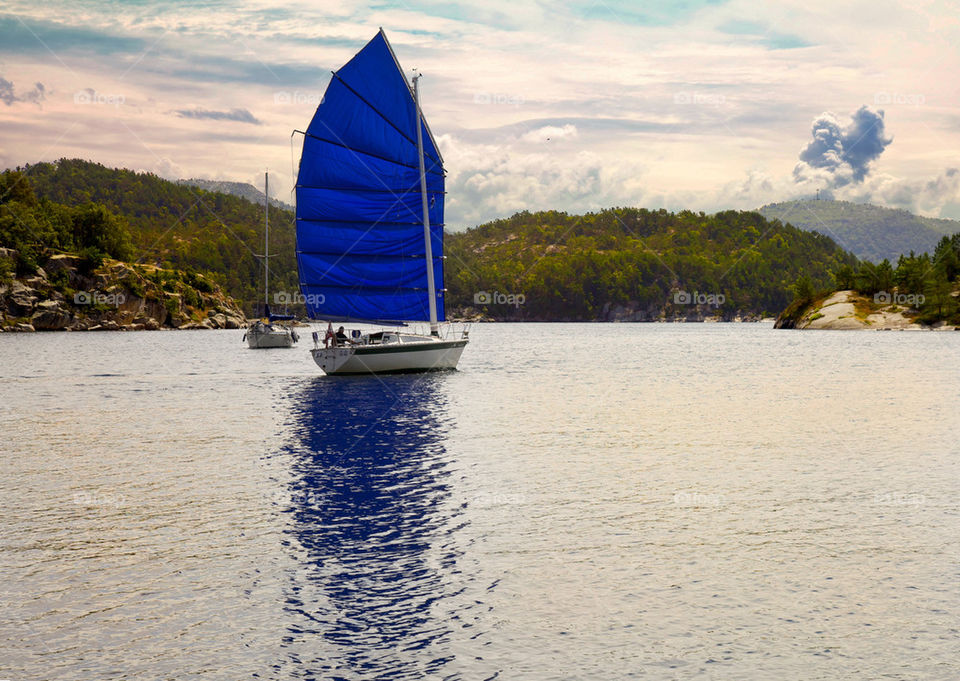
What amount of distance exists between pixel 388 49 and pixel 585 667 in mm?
50492

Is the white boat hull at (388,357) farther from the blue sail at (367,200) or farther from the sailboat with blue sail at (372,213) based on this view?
the blue sail at (367,200)

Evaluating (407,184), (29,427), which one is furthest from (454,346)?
(29,427)

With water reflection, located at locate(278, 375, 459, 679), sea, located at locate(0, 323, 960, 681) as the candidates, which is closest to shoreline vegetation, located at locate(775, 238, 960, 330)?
sea, located at locate(0, 323, 960, 681)

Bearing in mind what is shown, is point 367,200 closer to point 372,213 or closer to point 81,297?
point 372,213

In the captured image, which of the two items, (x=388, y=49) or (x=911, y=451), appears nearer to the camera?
(x=911, y=451)

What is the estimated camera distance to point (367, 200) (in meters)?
56.5

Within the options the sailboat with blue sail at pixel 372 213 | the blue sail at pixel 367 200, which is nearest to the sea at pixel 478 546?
the sailboat with blue sail at pixel 372 213

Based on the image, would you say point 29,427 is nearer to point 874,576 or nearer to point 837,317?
point 874,576

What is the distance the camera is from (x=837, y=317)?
178750 mm

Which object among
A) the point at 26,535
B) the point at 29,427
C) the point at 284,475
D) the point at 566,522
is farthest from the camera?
the point at 29,427

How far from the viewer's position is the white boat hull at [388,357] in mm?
53281

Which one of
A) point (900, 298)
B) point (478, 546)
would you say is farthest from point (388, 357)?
point (900, 298)

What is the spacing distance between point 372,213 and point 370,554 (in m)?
43.0

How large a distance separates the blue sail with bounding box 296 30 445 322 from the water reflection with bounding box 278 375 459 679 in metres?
25.0
